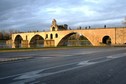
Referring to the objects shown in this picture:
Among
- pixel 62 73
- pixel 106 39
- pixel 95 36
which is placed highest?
pixel 95 36

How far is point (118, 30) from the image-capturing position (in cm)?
8550

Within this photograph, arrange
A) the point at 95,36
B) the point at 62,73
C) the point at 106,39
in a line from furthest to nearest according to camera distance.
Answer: the point at 106,39
the point at 95,36
the point at 62,73

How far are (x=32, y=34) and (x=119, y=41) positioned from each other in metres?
53.6

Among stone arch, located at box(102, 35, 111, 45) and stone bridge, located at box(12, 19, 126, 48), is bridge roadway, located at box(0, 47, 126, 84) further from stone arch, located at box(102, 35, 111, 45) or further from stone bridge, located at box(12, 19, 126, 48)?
stone arch, located at box(102, 35, 111, 45)

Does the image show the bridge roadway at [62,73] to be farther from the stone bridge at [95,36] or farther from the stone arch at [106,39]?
the stone arch at [106,39]

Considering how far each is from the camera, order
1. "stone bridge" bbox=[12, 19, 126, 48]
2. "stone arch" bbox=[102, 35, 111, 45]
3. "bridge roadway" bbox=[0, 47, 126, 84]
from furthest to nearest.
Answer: "stone arch" bbox=[102, 35, 111, 45], "stone bridge" bbox=[12, 19, 126, 48], "bridge roadway" bbox=[0, 47, 126, 84]

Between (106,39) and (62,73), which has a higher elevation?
(106,39)

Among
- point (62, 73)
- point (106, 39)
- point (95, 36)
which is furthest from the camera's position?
point (106, 39)

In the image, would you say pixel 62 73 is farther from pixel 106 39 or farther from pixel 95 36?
pixel 106 39

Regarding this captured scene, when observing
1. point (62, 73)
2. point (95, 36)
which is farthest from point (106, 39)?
point (62, 73)

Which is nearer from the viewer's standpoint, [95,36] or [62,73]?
[62,73]

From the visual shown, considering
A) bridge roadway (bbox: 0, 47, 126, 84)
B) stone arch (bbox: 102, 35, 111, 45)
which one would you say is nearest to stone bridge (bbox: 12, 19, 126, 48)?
stone arch (bbox: 102, 35, 111, 45)

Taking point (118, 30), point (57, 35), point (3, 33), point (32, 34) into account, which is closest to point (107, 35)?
point (118, 30)

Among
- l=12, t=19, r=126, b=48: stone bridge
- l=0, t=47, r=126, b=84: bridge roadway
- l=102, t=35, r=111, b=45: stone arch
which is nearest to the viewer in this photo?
l=0, t=47, r=126, b=84: bridge roadway
